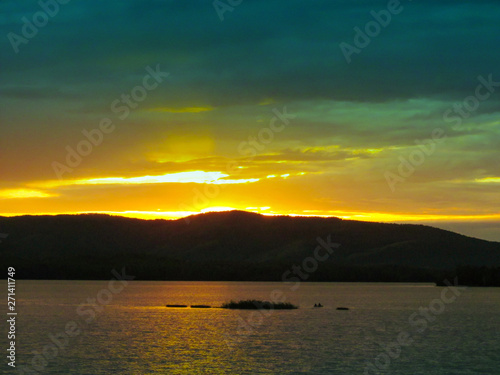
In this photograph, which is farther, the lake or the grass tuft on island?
the grass tuft on island

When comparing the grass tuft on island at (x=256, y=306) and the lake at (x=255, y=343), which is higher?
the grass tuft on island at (x=256, y=306)

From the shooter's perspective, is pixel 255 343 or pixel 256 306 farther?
pixel 256 306

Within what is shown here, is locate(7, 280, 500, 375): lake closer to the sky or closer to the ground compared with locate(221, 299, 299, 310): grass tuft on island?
closer to the ground

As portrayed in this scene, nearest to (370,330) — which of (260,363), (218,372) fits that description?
(260,363)

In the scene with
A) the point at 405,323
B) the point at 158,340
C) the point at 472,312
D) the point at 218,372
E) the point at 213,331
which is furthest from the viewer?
the point at 472,312

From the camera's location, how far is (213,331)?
8925cm

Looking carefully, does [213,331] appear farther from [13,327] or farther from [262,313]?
[262,313]

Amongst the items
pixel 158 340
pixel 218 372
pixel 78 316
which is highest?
pixel 78 316

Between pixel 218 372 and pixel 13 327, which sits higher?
pixel 13 327

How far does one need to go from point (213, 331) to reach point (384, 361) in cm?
3162

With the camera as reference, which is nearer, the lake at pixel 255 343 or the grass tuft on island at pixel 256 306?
the lake at pixel 255 343

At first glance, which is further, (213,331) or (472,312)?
(472,312)

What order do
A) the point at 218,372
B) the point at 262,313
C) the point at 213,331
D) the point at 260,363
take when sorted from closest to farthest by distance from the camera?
the point at 218,372 < the point at 260,363 < the point at 213,331 < the point at 262,313

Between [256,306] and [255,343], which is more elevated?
[256,306]
